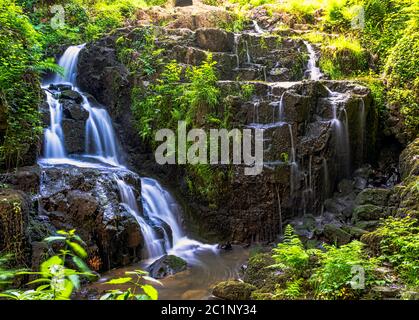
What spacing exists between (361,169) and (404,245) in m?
5.21

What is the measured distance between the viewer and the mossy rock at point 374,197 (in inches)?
320

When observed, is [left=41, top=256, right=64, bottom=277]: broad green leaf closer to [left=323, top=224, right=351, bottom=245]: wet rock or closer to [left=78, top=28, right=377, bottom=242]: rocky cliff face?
[left=323, top=224, right=351, bottom=245]: wet rock

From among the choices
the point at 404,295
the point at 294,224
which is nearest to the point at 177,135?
the point at 294,224

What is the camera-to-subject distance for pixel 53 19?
48.2 ft

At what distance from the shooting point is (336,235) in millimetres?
7504

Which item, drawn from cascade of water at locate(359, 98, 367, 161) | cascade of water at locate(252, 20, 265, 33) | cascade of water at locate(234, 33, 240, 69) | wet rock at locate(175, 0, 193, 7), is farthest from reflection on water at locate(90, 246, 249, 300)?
wet rock at locate(175, 0, 193, 7)

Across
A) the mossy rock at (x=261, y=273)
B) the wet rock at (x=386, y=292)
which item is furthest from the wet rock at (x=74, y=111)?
the wet rock at (x=386, y=292)

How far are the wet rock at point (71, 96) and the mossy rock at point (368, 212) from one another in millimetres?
8336

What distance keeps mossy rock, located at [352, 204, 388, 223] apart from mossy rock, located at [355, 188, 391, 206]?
0.90 feet

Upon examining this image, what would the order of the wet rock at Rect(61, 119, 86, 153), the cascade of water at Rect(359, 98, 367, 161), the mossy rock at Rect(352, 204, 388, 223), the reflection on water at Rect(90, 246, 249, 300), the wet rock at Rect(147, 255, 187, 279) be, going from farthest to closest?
the wet rock at Rect(61, 119, 86, 153), the cascade of water at Rect(359, 98, 367, 161), the mossy rock at Rect(352, 204, 388, 223), the wet rock at Rect(147, 255, 187, 279), the reflection on water at Rect(90, 246, 249, 300)

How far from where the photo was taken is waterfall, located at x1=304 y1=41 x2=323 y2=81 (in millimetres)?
12227

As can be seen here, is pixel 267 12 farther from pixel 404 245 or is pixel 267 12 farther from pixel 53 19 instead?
pixel 404 245

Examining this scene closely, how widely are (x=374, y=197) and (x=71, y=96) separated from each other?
8775mm

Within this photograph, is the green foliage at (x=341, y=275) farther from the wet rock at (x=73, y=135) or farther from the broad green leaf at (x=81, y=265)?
the wet rock at (x=73, y=135)
